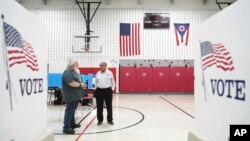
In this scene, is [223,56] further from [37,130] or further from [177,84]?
[177,84]

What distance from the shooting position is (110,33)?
583 inches

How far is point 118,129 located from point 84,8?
1089 centimetres

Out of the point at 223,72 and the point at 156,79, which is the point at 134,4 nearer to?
the point at 156,79

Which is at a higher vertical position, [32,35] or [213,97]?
[32,35]

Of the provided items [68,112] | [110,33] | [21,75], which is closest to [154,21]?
[110,33]

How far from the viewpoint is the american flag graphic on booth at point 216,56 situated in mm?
1625

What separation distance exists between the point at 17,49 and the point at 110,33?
13324mm

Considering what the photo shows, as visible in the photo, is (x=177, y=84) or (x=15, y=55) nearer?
(x=15, y=55)

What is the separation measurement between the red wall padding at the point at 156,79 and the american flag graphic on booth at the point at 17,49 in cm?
1253

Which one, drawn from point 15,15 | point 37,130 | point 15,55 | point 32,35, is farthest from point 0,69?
point 37,130

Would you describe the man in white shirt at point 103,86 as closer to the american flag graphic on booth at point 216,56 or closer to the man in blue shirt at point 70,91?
the man in blue shirt at point 70,91

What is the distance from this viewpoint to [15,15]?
1.63m

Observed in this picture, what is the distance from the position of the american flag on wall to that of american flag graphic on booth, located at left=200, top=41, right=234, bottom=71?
12.6m

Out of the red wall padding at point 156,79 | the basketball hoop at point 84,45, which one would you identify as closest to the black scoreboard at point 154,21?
the red wall padding at point 156,79
